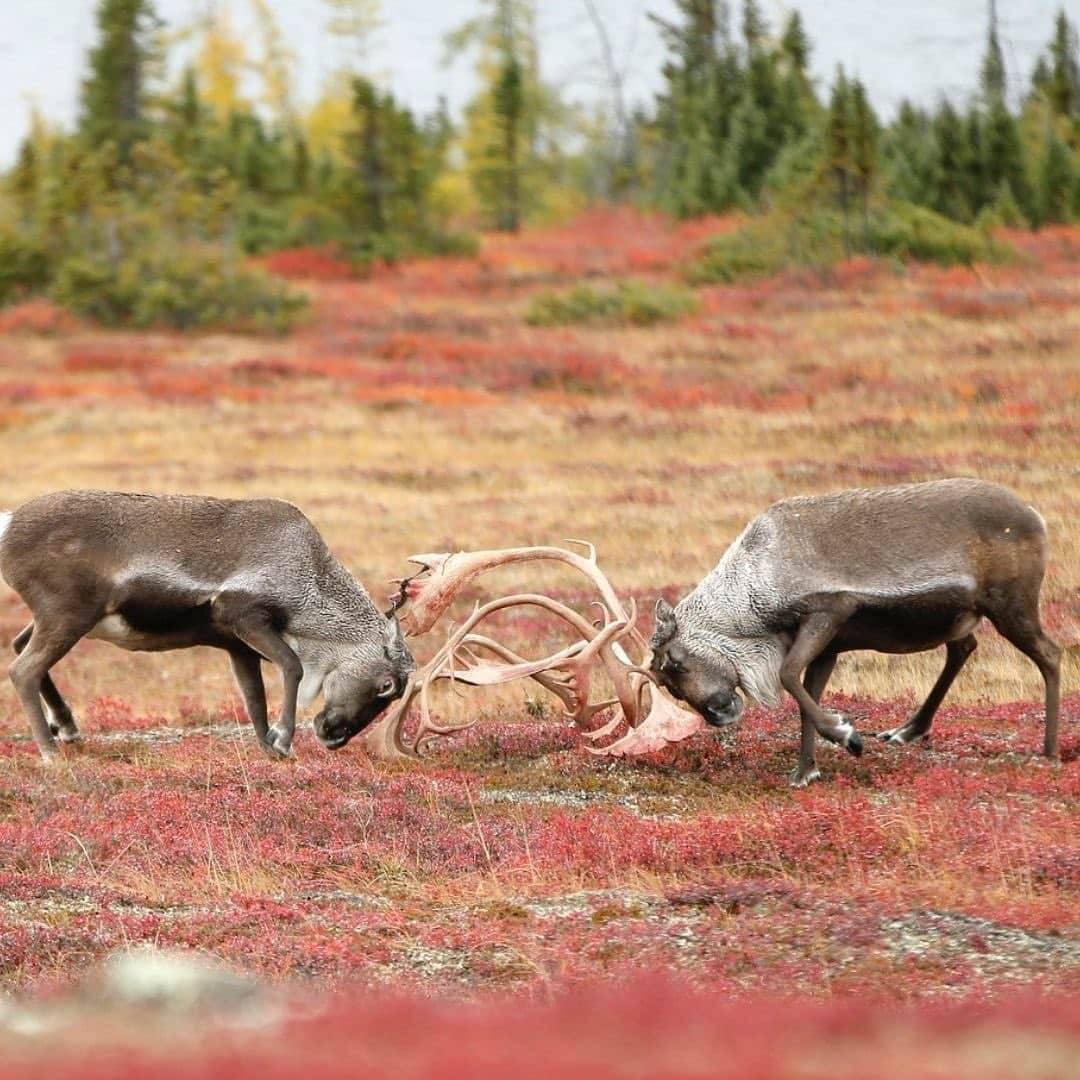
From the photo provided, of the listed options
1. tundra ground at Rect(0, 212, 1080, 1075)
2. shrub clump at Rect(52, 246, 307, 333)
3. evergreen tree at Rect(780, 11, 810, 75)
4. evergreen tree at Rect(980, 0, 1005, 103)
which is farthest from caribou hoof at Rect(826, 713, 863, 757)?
evergreen tree at Rect(980, 0, 1005, 103)

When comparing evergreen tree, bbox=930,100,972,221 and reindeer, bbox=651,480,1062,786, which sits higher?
evergreen tree, bbox=930,100,972,221

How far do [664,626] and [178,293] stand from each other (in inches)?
1688

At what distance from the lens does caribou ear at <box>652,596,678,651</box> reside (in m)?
12.1

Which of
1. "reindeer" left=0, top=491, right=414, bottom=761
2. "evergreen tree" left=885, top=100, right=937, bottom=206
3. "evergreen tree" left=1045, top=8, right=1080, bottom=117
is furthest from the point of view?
"evergreen tree" left=1045, top=8, right=1080, bottom=117

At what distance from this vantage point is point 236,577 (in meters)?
12.8

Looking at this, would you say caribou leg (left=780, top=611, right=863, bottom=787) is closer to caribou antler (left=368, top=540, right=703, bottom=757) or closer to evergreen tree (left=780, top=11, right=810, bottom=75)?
caribou antler (left=368, top=540, right=703, bottom=757)

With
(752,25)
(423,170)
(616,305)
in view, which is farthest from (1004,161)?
(752,25)

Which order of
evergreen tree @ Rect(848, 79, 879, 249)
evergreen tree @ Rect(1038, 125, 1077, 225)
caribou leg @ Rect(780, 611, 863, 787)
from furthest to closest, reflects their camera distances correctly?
evergreen tree @ Rect(1038, 125, 1077, 225) < evergreen tree @ Rect(848, 79, 879, 249) < caribou leg @ Rect(780, 611, 863, 787)

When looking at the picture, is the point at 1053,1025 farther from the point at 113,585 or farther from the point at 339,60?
the point at 339,60

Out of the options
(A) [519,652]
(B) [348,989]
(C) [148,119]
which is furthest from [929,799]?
(C) [148,119]

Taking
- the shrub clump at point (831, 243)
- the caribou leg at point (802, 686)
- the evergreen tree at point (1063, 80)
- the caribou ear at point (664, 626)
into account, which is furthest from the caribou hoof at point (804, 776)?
the evergreen tree at point (1063, 80)

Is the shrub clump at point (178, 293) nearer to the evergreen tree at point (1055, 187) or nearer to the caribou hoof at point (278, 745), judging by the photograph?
the evergreen tree at point (1055, 187)

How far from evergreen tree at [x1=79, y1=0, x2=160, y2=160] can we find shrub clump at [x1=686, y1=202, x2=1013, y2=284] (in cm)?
3432

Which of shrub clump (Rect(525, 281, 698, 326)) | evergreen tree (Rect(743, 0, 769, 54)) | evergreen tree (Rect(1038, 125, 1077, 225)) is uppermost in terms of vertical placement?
evergreen tree (Rect(743, 0, 769, 54))
